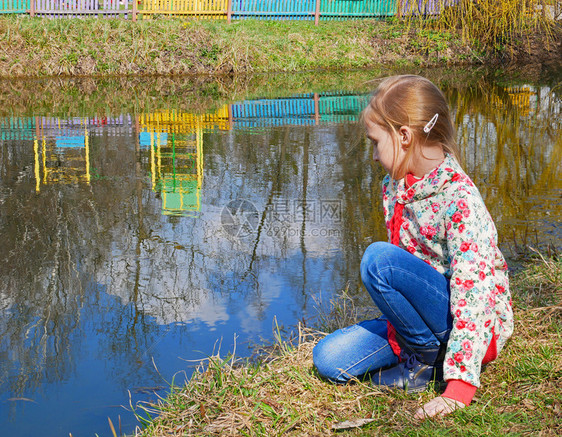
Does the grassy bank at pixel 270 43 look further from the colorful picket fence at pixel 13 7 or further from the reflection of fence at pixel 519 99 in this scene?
the reflection of fence at pixel 519 99

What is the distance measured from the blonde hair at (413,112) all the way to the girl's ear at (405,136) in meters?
0.01

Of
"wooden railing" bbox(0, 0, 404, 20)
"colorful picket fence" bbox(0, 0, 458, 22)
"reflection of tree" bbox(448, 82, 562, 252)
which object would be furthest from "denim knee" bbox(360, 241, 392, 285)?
"wooden railing" bbox(0, 0, 404, 20)

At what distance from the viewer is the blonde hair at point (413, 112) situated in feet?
7.61

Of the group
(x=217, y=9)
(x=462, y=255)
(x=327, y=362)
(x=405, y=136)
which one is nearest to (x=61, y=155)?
(x=327, y=362)

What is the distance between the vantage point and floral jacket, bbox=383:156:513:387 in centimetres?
217

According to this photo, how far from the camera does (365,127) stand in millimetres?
2451

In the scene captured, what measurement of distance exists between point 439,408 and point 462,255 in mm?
528

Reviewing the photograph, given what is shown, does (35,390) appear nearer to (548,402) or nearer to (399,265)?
(399,265)

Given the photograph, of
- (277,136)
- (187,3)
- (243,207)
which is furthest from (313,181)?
(187,3)

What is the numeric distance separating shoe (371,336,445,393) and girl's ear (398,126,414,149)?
76cm

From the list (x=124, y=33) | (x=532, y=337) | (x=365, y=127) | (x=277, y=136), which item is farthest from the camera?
(x=124, y=33)

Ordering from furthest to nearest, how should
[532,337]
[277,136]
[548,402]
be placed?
[277,136], [532,337], [548,402]

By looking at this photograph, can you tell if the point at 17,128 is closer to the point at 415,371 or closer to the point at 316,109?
the point at 316,109

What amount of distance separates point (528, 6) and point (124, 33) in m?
9.52
